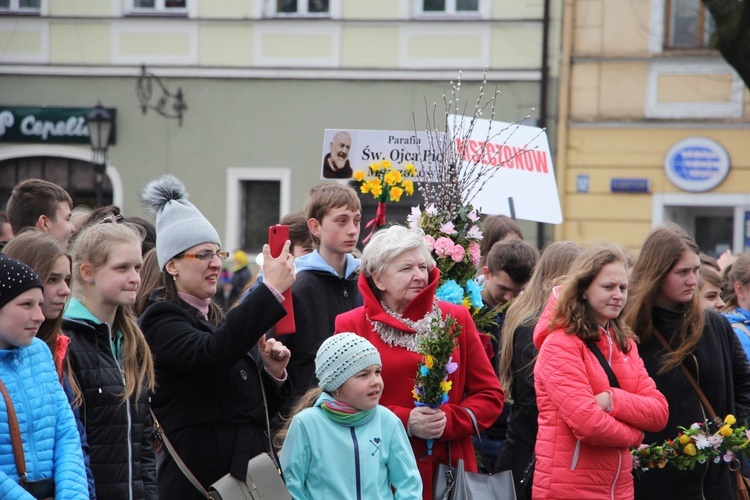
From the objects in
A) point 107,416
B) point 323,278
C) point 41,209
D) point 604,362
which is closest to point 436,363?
point 604,362

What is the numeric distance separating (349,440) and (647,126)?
12.9 meters

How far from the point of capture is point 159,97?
1742cm

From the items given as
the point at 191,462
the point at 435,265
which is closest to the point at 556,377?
the point at 435,265

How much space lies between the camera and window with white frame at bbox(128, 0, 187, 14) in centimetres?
1745

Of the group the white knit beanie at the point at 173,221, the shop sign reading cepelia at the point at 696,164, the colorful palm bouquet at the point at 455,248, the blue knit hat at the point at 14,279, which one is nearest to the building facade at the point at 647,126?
the shop sign reading cepelia at the point at 696,164

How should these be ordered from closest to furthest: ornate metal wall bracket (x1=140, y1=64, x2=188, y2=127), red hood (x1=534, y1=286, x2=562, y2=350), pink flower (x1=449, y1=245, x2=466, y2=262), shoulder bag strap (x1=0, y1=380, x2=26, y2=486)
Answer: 1. shoulder bag strap (x1=0, y1=380, x2=26, y2=486)
2. red hood (x1=534, y1=286, x2=562, y2=350)
3. pink flower (x1=449, y1=245, x2=466, y2=262)
4. ornate metal wall bracket (x1=140, y1=64, x2=188, y2=127)

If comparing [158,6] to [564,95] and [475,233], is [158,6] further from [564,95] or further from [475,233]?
[475,233]

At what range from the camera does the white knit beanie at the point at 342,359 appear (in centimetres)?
427

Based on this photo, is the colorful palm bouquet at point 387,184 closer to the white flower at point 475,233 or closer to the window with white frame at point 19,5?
the white flower at point 475,233

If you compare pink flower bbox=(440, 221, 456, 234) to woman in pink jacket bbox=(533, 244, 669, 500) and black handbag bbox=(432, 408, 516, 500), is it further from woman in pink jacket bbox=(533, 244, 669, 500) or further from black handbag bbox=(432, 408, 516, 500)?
black handbag bbox=(432, 408, 516, 500)

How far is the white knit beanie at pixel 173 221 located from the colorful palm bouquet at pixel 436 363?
0.96 meters

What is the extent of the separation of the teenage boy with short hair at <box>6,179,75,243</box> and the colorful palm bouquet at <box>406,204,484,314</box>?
2249 millimetres

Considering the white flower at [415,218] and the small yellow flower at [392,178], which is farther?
the small yellow flower at [392,178]

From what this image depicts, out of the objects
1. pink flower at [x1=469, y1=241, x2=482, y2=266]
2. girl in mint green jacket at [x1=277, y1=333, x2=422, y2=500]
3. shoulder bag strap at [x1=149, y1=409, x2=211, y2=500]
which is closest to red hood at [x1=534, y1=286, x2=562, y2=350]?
pink flower at [x1=469, y1=241, x2=482, y2=266]
